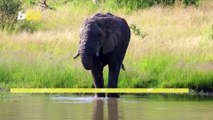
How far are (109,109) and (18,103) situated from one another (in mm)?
1906

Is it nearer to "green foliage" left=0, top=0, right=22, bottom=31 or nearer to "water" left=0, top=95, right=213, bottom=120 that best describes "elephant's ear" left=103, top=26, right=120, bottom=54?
"water" left=0, top=95, right=213, bottom=120

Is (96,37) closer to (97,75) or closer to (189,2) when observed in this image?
(97,75)

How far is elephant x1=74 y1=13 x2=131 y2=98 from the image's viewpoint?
1664cm

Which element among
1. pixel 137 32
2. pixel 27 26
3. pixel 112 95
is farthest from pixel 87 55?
pixel 27 26

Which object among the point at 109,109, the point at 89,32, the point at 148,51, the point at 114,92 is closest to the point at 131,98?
the point at 114,92

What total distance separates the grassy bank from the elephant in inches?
61.1

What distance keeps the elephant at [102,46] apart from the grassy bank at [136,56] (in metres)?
1.55

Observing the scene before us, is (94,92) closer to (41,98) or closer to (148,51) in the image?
(41,98)

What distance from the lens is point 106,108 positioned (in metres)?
14.8

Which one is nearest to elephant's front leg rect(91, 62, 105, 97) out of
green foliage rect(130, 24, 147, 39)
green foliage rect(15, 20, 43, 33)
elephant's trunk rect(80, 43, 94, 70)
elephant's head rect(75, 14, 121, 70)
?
elephant's head rect(75, 14, 121, 70)

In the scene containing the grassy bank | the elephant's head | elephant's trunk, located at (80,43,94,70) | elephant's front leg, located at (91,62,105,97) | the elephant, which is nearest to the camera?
elephant's trunk, located at (80,43,94,70)

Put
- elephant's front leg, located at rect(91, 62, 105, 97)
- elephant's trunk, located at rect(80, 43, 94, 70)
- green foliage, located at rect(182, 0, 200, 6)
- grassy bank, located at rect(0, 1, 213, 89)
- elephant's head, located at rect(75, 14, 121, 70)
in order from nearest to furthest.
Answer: elephant's trunk, located at rect(80, 43, 94, 70), elephant's head, located at rect(75, 14, 121, 70), elephant's front leg, located at rect(91, 62, 105, 97), grassy bank, located at rect(0, 1, 213, 89), green foliage, located at rect(182, 0, 200, 6)

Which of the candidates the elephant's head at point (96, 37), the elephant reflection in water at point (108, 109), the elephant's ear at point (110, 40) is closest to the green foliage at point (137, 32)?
the elephant's head at point (96, 37)

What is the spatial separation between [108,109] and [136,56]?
7006 millimetres
